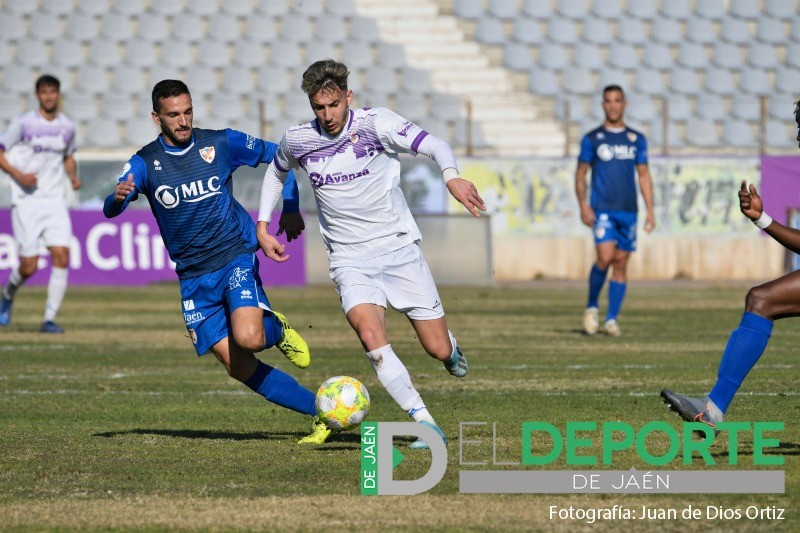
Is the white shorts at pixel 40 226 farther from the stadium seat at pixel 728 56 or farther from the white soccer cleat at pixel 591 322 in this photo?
the stadium seat at pixel 728 56

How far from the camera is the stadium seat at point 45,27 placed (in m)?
25.4

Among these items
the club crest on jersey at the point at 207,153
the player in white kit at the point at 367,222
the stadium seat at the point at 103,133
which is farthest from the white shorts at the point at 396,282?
the stadium seat at the point at 103,133

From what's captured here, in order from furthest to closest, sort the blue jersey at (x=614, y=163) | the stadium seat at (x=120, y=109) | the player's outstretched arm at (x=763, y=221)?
the stadium seat at (x=120, y=109), the blue jersey at (x=614, y=163), the player's outstretched arm at (x=763, y=221)

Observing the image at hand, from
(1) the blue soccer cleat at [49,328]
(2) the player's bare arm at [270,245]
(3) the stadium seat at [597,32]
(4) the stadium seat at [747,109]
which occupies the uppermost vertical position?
(3) the stadium seat at [597,32]

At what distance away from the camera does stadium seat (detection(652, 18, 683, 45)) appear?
1014 inches

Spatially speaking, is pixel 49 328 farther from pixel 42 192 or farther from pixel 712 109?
pixel 712 109

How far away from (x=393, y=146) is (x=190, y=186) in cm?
115

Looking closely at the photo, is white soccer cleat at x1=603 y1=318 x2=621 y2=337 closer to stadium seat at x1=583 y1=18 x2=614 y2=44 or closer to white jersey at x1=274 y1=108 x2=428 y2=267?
white jersey at x1=274 y1=108 x2=428 y2=267

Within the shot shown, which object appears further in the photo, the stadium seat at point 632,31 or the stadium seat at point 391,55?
the stadium seat at point 632,31

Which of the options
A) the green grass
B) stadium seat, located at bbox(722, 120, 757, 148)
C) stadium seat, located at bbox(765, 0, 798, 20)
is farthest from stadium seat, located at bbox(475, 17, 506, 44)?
the green grass

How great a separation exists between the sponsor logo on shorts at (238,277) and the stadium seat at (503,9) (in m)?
19.0

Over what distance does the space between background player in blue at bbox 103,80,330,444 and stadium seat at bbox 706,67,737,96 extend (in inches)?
751

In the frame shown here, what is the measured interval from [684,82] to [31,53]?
11.8 metres

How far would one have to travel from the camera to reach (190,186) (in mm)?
7520
